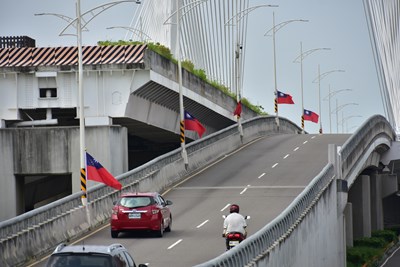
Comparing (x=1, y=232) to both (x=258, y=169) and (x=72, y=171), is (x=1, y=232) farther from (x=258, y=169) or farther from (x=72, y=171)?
(x=258, y=169)

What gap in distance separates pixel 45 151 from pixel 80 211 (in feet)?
40.4

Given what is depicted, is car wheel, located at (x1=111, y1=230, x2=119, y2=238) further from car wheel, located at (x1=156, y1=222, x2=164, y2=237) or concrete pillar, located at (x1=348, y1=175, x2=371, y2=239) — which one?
concrete pillar, located at (x1=348, y1=175, x2=371, y2=239)

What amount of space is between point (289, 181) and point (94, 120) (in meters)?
9.43

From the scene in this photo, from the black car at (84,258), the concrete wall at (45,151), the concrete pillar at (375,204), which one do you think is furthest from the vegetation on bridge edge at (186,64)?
the black car at (84,258)

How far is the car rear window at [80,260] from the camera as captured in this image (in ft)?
68.1

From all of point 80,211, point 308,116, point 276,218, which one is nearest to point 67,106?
point 80,211

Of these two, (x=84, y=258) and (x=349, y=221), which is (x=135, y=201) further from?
(x=349, y=221)

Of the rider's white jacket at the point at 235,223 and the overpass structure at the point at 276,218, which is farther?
the overpass structure at the point at 276,218

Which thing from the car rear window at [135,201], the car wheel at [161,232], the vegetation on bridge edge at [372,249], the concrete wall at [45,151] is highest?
the concrete wall at [45,151]

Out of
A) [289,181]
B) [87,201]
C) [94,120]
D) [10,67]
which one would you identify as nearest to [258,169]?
[289,181]

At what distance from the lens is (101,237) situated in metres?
36.4

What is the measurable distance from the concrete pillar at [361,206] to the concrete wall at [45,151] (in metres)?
24.9

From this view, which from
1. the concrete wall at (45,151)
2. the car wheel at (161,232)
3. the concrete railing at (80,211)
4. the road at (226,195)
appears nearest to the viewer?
the concrete railing at (80,211)

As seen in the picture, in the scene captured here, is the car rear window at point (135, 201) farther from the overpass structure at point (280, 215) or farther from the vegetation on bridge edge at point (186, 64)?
the vegetation on bridge edge at point (186, 64)
